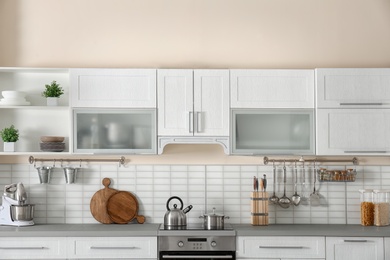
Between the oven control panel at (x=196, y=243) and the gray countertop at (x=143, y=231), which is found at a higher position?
the gray countertop at (x=143, y=231)

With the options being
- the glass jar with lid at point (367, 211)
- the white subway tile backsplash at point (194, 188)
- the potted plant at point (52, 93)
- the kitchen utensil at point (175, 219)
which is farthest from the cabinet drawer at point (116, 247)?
the glass jar with lid at point (367, 211)

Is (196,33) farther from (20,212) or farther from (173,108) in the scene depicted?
(20,212)

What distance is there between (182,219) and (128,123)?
91 cm

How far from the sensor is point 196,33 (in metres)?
5.27

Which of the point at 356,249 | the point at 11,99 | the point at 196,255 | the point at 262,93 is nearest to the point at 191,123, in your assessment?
the point at 262,93

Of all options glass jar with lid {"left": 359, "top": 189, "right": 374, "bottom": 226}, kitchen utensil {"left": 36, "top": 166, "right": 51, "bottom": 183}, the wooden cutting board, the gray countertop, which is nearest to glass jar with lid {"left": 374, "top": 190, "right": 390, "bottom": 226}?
glass jar with lid {"left": 359, "top": 189, "right": 374, "bottom": 226}

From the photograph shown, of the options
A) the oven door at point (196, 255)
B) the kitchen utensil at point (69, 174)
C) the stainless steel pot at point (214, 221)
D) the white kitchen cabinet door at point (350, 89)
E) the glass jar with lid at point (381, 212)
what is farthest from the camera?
the kitchen utensil at point (69, 174)

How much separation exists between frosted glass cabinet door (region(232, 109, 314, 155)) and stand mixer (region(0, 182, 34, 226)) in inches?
72.5

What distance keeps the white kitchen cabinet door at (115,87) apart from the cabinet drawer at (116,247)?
1090mm

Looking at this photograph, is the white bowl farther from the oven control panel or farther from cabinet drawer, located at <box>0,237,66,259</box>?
the oven control panel

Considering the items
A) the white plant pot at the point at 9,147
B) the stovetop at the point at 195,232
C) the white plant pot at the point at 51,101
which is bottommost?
the stovetop at the point at 195,232

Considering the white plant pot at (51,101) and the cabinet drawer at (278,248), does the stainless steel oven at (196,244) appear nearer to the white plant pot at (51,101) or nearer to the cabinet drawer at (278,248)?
the cabinet drawer at (278,248)

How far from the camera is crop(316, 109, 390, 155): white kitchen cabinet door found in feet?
16.0

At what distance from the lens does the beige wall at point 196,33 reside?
525 cm
